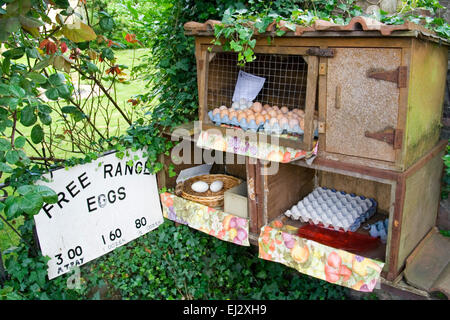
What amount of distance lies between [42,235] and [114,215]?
2.05 ft

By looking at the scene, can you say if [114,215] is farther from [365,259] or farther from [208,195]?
[365,259]

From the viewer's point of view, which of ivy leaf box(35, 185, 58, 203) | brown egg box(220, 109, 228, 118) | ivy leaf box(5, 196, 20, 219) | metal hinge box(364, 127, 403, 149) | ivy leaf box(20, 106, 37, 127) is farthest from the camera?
brown egg box(220, 109, 228, 118)

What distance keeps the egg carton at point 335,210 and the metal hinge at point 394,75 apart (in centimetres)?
115

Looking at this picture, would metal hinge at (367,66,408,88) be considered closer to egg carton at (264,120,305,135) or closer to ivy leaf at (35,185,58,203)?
egg carton at (264,120,305,135)

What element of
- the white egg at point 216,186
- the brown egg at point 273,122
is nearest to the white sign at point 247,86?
the brown egg at point 273,122

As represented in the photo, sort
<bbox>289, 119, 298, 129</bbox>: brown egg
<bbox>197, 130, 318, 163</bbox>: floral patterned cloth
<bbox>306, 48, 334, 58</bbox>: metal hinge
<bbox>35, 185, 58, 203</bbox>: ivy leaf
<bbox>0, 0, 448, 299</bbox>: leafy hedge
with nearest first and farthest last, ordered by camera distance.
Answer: <bbox>35, 185, 58, 203</bbox>: ivy leaf < <bbox>306, 48, 334, 58</bbox>: metal hinge < <bbox>197, 130, 318, 163</bbox>: floral patterned cloth < <bbox>289, 119, 298, 129</bbox>: brown egg < <bbox>0, 0, 448, 299</bbox>: leafy hedge

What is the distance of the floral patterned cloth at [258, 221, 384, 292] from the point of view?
2.57 metres

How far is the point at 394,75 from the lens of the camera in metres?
2.28

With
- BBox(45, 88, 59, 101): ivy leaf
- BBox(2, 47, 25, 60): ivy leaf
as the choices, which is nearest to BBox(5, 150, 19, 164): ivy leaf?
BBox(45, 88, 59, 101): ivy leaf

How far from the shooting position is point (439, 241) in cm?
309

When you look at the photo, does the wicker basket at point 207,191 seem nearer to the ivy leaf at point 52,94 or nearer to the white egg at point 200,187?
the white egg at point 200,187

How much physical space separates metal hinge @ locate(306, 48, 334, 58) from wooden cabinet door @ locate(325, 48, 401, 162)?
1.3 inches

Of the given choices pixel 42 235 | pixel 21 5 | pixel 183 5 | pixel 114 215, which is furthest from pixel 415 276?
pixel 183 5

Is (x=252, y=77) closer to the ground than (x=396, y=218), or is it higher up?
higher up
